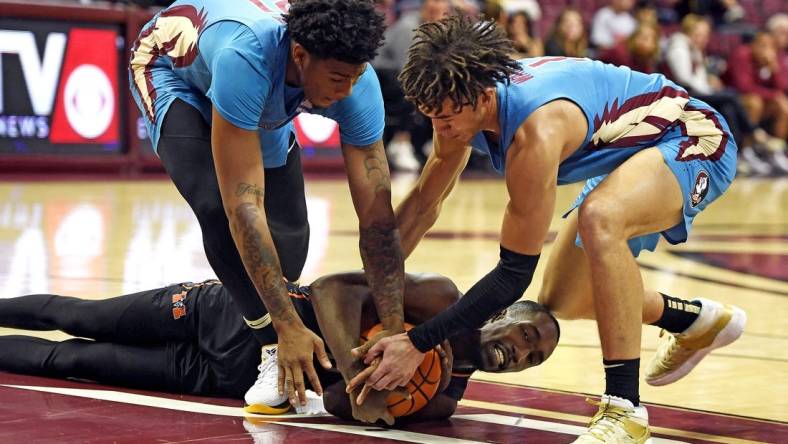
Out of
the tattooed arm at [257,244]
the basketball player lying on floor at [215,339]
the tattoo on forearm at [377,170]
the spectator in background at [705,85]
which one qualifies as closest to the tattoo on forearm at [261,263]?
the tattooed arm at [257,244]

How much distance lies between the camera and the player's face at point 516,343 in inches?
165

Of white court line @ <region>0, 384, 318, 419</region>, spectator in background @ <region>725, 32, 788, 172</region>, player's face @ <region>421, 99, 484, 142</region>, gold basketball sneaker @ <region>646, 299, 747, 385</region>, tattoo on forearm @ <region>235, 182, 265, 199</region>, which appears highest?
spectator in background @ <region>725, 32, 788, 172</region>

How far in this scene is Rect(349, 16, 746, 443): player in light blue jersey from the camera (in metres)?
3.87

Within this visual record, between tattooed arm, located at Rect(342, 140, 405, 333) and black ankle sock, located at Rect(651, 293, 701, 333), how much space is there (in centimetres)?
108

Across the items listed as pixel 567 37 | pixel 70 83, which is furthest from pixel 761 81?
pixel 70 83

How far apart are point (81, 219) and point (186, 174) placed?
5358 mm

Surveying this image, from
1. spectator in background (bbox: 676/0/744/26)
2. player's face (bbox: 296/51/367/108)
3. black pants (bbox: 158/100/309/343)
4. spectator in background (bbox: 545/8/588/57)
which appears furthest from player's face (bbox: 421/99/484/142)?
spectator in background (bbox: 676/0/744/26)

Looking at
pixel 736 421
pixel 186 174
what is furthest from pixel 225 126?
pixel 736 421

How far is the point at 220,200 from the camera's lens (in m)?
4.55

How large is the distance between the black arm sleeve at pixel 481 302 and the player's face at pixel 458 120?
38cm

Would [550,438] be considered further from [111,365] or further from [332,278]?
[111,365]

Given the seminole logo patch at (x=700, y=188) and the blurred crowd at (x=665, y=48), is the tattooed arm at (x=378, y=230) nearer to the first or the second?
the seminole logo patch at (x=700, y=188)

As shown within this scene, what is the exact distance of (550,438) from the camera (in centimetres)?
400

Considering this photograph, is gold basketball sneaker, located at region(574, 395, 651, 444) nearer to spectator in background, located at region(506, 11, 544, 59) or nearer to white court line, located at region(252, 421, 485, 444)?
white court line, located at region(252, 421, 485, 444)
